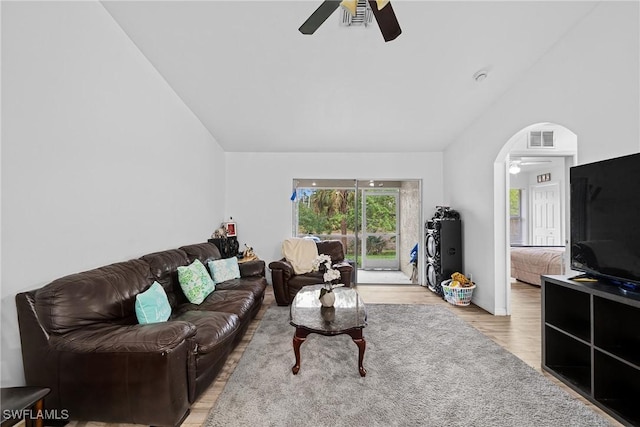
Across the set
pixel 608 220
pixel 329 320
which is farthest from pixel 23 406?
pixel 608 220

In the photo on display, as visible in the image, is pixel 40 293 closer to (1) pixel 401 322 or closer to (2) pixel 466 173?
(1) pixel 401 322

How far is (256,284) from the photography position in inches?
144

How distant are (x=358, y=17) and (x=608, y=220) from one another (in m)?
2.56

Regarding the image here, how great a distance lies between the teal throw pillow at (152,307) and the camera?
220 cm

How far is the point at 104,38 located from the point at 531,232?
9.42 metres

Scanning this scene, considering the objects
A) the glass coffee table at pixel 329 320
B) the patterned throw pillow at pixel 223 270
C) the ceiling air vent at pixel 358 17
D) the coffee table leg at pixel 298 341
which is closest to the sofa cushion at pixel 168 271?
the patterned throw pillow at pixel 223 270

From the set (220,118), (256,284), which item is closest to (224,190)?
(220,118)

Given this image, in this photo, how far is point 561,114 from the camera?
2.78 meters

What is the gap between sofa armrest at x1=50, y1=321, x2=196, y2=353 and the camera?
1.71m

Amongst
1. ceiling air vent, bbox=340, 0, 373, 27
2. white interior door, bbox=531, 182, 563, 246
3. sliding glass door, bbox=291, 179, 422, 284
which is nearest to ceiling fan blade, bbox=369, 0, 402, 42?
ceiling air vent, bbox=340, 0, 373, 27

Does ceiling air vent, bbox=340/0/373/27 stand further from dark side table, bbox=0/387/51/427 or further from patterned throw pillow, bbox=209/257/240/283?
dark side table, bbox=0/387/51/427

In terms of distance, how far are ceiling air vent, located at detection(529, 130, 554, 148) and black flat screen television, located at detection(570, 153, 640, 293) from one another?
2511mm

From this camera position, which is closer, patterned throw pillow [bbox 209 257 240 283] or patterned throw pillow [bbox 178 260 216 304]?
patterned throw pillow [bbox 178 260 216 304]

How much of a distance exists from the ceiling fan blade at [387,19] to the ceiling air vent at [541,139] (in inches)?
141
